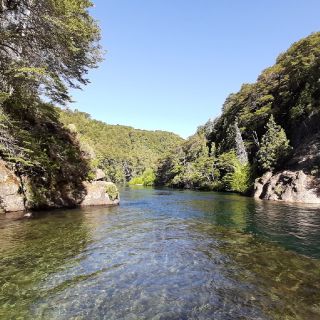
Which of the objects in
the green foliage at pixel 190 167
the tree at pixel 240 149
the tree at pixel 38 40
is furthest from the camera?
the green foliage at pixel 190 167

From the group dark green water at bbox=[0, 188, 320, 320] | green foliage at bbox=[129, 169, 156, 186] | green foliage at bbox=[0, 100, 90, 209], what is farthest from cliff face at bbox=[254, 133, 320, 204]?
green foliage at bbox=[129, 169, 156, 186]

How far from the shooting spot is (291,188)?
45.1m

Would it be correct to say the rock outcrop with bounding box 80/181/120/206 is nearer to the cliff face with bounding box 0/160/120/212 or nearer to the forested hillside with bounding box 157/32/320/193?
the cliff face with bounding box 0/160/120/212

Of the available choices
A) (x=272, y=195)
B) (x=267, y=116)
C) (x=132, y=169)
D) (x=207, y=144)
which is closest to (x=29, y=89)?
(x=272, y=195)

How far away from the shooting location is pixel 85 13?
26547 millimetres

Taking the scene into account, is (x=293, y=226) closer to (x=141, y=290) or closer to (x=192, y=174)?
(x=141, y=290)

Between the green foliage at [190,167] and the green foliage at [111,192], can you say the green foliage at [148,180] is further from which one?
the green foliage at [111,192]

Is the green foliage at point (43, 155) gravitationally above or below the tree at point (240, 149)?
below

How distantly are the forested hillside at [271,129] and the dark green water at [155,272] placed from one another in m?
34.1

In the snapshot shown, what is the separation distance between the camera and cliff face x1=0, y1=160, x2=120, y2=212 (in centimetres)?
2400

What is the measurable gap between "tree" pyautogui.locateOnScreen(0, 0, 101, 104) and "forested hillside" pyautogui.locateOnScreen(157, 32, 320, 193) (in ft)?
120

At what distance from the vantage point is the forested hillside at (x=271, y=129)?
5622 centimetres

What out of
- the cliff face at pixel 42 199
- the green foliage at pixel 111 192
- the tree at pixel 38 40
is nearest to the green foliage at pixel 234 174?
the green foliage at pixel 111 192

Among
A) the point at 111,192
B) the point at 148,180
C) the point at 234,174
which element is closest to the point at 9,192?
the point at 111,192
